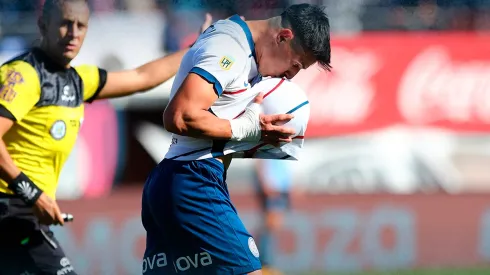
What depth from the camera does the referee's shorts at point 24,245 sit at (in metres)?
4.91

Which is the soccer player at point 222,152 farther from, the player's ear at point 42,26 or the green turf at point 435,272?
the green turf at point 435,272

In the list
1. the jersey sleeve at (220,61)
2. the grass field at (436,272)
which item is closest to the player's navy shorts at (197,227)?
the jersey sleeve at (220,61)

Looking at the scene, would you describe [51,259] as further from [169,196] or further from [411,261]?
[411,261]

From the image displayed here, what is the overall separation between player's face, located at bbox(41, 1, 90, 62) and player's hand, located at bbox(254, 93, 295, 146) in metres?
1.22

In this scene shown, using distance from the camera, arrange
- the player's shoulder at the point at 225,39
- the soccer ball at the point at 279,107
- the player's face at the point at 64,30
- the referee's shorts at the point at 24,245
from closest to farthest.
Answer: the player's shoulder at the point at 225,39
the soccer ball at the point at 279,107
the referee's shorts at the point at 24,245
the player's face at the point at 64,30

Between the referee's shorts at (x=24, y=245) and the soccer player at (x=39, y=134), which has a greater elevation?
the soccer player at (x=39, y=134)

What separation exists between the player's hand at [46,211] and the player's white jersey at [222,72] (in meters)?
0.74

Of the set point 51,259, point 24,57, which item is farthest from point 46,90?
point 51,259

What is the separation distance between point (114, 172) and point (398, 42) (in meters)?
3.88

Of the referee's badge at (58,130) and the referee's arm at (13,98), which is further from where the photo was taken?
the referee's badge at (58,130)

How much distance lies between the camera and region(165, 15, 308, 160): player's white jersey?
165 inches

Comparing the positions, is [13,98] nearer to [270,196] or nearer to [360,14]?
[270,196]

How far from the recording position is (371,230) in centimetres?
1112

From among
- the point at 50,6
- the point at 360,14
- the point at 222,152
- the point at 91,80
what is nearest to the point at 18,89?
the point at 50,6
